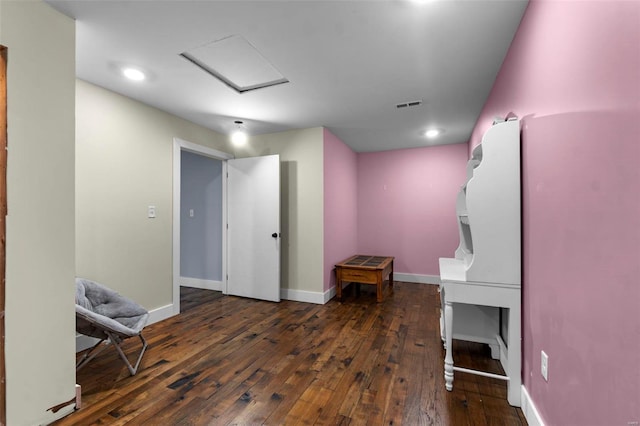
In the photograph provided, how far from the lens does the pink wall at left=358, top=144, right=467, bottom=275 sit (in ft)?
14.9

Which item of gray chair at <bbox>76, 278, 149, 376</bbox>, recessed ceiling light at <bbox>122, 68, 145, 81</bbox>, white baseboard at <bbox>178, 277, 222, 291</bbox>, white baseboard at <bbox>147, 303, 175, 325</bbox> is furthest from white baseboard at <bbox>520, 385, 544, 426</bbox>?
white baseboard at <bbox>178, 277, 222, 291</bbox>

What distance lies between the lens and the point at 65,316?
1612mm

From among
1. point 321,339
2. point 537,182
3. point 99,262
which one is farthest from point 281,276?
point 537,182

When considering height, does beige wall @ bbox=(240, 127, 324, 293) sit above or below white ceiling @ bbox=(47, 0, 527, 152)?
below

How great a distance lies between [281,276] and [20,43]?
320 centimetres

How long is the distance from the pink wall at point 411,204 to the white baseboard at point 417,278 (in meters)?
0.07

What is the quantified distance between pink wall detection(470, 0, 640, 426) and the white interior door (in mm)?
2786

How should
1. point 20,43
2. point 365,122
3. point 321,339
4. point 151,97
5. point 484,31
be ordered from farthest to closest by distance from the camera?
point 365,122 → point 151,97 → point 321,339 → point 484,31 → point 20,43

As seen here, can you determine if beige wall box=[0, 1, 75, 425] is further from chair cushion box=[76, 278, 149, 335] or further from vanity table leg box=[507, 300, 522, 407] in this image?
vanity table leg box=[507, 300, 522, 407]

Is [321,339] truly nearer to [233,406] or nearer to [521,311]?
[233,406]

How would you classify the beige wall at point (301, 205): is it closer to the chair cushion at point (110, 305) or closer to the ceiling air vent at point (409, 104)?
the ceiling air vent at point (409, 104)

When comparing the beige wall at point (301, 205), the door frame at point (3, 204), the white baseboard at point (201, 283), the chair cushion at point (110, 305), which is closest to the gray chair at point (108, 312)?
the chair cushion at point (110, 305)

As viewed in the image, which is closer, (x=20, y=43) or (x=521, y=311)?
(x=20, y=43)

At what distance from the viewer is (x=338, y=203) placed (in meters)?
4.24
